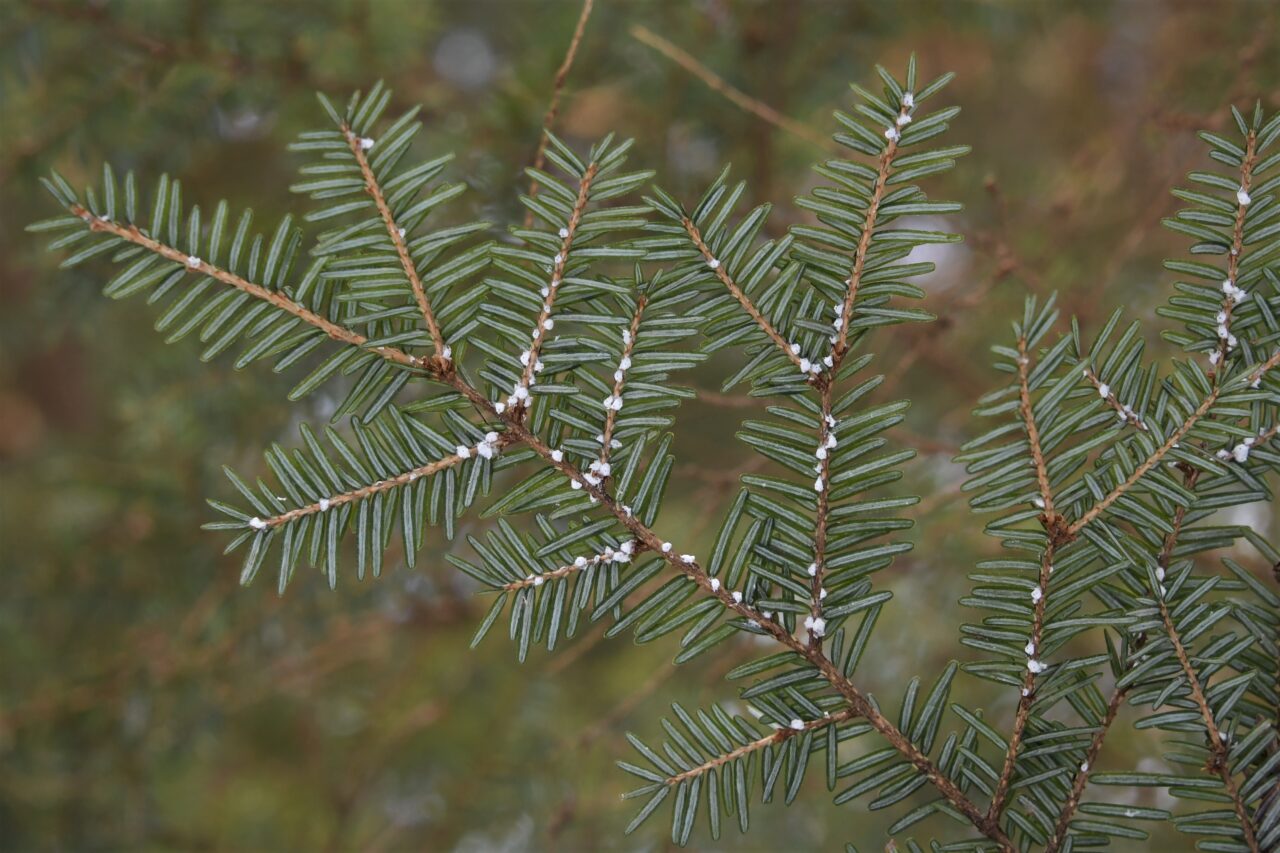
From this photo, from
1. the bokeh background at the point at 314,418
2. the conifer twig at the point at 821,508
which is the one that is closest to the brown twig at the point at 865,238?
the conifer twig at the point at 821,508

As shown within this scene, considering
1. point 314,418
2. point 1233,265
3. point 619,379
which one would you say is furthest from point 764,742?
point 314,418

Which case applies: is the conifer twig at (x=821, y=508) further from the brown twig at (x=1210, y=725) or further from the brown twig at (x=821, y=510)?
the brown twig at (x=1210, y=725)

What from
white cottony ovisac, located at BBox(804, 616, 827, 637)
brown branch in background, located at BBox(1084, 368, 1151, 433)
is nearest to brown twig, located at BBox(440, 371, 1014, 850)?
white cottony ovisac, located at BBox(804, 616, 827, 637)

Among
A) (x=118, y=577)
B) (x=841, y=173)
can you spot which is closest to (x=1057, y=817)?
(x=841, y=173)

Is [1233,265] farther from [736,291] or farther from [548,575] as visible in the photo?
[548,575]

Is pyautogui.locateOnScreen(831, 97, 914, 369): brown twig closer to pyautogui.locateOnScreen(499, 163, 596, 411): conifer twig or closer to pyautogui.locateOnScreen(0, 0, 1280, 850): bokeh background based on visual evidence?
pyautogui.locateOnScreen(499, 163, 596, 411): conifer twig

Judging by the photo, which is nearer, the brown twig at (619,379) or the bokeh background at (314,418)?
the brown twig at (619,379)
